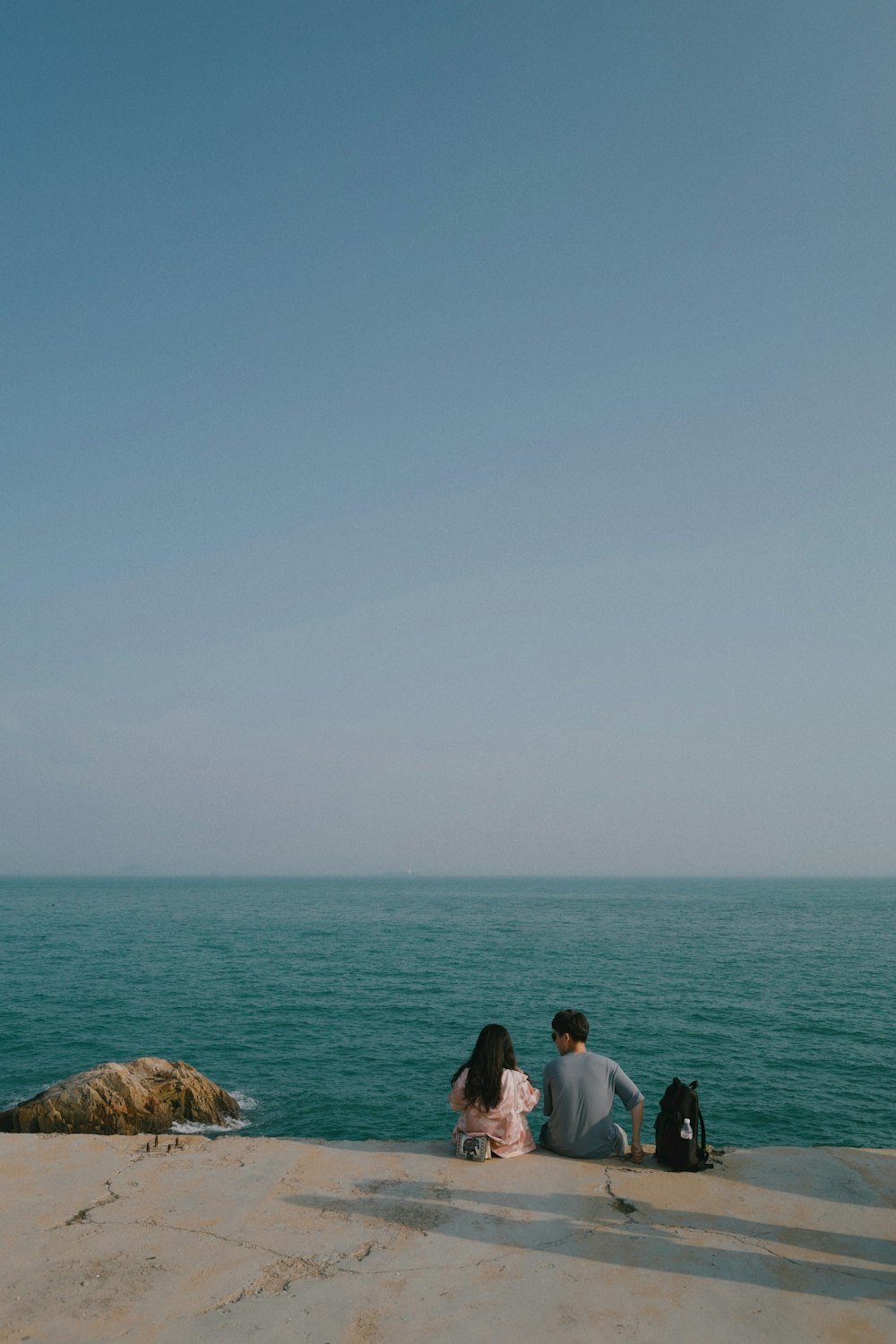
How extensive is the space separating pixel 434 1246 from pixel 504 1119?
2.02 m

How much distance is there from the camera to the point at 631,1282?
18.5ft

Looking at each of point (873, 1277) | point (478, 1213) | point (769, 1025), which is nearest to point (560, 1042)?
point (478, 1213)

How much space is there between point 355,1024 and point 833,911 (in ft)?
305

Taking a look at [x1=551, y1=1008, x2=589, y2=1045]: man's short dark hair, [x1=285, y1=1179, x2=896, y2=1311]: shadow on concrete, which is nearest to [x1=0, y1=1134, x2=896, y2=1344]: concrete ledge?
[x1=285, y1=1179, x2=896, y2=1311]: shadow on concrete

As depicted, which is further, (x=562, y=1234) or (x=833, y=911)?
(x=833, y=911)

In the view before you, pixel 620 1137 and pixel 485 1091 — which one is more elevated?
pixel 485 1091

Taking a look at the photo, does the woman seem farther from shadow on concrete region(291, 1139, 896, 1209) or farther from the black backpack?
the black backpack

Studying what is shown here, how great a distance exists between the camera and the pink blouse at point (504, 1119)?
8016mm

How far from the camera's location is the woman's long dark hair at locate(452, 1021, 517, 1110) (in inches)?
316

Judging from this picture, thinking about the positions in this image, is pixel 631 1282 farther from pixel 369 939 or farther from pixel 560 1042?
pixel 369 939

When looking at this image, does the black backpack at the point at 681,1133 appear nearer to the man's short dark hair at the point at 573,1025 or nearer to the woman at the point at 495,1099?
the man's short dark hair at the point at 573,1025

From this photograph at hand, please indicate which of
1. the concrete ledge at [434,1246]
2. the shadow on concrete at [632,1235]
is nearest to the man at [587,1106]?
the concrete ledge at [434,1246]

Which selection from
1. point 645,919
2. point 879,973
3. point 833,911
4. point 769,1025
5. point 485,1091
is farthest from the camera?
point 833,911

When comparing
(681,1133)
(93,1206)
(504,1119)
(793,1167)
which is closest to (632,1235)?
(681,1133)
